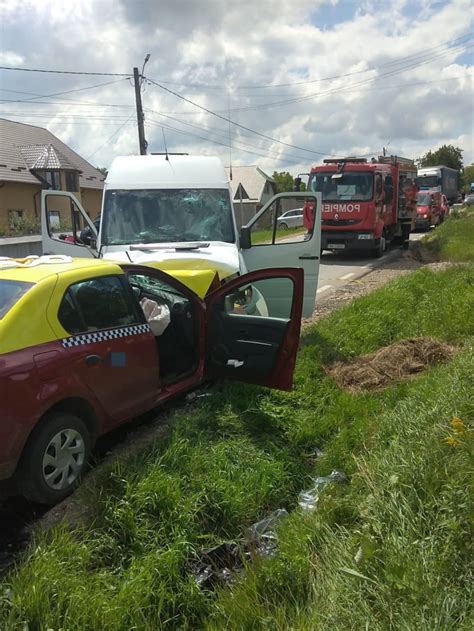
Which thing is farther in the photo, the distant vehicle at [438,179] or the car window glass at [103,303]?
the distant vehicle at [438,179]

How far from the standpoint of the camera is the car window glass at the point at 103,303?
13.4ft

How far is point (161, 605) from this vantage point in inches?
111

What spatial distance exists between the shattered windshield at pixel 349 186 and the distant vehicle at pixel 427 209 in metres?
11.4

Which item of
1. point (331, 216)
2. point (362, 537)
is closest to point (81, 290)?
point (362, 537)

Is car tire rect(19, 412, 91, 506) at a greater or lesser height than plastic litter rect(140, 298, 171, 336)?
lesser

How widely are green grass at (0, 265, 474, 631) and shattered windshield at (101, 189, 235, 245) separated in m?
2.59

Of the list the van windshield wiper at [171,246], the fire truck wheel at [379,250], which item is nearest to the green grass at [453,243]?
the fire truck wheel at [379,250]

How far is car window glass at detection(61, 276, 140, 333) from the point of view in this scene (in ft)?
13.4

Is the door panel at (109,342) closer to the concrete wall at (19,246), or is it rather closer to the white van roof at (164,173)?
the white van roof at (164,173)

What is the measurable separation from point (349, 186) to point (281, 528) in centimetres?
1427

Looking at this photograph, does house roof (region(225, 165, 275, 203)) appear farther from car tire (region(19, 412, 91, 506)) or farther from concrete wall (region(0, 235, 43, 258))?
car tire (region(19, 412, 91, 506))

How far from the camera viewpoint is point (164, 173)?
7.55 meters

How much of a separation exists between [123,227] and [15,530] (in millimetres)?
4268

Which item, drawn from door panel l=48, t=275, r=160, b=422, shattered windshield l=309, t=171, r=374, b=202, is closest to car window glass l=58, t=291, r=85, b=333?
door panel l=48, t=275, r=160, b=422
